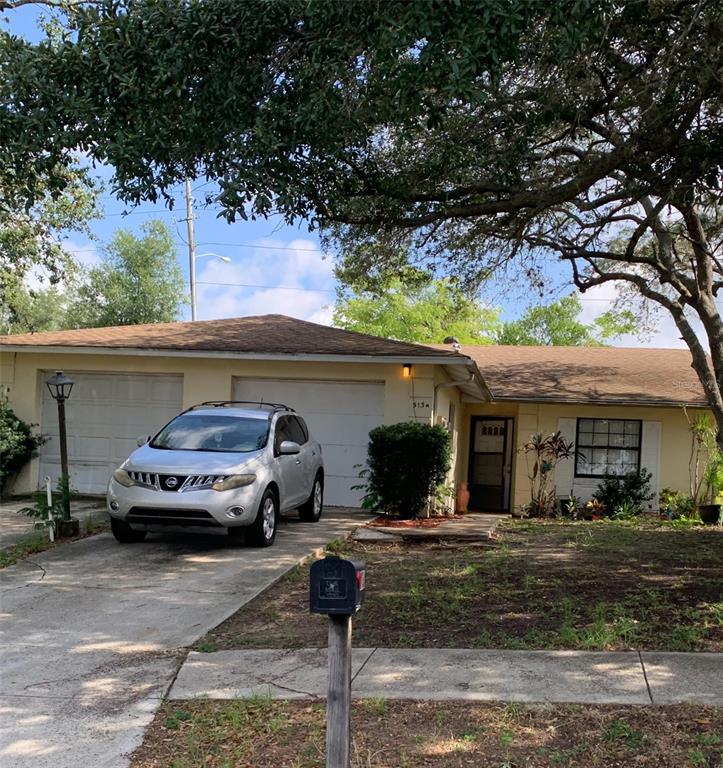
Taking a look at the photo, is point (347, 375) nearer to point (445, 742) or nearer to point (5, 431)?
point (5, 431)

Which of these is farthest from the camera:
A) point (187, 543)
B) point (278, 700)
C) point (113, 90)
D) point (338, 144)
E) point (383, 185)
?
point (187, 543)

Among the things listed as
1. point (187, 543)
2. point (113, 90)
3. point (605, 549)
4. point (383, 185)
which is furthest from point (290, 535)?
point (113, 90)

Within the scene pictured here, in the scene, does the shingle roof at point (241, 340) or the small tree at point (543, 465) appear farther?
the small tree at point (543, 465)

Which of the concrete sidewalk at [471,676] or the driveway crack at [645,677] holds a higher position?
the driveway crack at [645,677]

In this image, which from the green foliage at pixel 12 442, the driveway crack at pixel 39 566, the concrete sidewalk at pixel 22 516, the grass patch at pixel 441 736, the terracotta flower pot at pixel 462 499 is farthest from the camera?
the terracotta flower pot at pixel 462 499

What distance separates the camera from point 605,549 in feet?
35.8

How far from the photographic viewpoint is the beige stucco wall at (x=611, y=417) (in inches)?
768

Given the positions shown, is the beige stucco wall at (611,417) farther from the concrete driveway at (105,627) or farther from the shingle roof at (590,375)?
the concrete driveway at (105,627)

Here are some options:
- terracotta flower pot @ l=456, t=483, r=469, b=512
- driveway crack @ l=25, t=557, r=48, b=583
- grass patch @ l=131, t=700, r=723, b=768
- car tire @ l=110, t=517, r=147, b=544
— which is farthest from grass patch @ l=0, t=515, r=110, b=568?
terracotta flower pot @ l=456, t=483, r=469, b=512

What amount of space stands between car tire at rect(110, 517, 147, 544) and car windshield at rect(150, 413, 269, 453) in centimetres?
107

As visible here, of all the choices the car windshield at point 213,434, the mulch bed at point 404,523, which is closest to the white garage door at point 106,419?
the car windshield at point 213,434

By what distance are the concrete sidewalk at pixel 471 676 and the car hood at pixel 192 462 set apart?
379 centimetres

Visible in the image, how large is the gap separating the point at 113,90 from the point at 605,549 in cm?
797

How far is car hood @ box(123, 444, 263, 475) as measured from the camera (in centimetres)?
971
